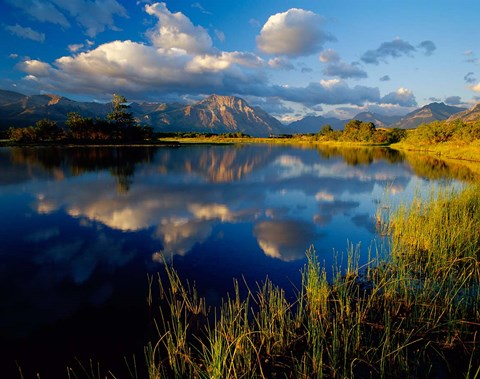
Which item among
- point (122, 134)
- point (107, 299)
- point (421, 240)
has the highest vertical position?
point (122, 134)

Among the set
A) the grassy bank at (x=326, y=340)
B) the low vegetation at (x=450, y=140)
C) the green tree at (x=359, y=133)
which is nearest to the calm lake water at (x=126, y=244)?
the grassy bank at (x=326, y=340)

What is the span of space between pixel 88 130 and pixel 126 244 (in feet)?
426

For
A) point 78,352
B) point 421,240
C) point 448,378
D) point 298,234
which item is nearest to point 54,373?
point 78,352

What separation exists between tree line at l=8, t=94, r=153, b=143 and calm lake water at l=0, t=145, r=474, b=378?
291 ft

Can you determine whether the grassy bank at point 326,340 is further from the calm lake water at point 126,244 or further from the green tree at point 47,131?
the green tree at point 47,131

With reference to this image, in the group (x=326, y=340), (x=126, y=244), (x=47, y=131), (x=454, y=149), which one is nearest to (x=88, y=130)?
(x=47, y=131)

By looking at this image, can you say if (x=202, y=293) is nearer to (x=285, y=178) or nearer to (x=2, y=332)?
(x=2, y=332)

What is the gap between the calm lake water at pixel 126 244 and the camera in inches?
419

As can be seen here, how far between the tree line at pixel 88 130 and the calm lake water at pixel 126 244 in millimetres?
88603

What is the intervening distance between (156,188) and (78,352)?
31.0 meters

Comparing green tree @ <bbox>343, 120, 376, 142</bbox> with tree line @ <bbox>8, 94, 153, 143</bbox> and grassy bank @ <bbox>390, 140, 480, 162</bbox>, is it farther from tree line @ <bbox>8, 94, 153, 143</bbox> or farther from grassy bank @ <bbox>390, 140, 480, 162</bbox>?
tree line @ <bbox>8, 94, 153, 143</bbox>

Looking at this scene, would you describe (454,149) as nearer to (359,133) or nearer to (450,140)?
(450,140)

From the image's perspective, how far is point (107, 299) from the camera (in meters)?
13.1

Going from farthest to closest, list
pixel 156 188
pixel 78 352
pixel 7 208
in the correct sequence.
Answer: pixel 156 188 < pixel 7 208 < pixel 78 352
